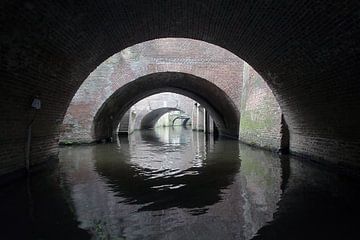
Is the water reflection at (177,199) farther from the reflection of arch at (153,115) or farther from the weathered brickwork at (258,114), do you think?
the reflection of arch at (153,115)

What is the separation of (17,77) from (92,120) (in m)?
8.88

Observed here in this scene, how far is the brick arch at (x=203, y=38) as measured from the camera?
4.91m

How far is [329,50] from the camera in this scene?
18.0ft

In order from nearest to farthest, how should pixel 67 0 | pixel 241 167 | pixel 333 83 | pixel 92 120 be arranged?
pixel 67 0 < pixel 333 83 < pixel 241 167 < pixel 92 120

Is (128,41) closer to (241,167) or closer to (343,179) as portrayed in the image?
(241,167)

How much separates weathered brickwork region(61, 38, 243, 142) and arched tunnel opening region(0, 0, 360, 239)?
4720 mm

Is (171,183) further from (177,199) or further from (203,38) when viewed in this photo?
(203,38)

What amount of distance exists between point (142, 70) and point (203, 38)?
6.12 meters

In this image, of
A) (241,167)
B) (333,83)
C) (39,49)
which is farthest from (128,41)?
(333,83)

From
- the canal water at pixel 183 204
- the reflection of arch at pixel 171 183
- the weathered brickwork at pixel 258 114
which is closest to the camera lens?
the canal water at pixel 183 204

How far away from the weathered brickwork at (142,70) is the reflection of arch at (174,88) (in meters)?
0.41

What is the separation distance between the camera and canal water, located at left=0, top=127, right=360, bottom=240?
3.47 metres

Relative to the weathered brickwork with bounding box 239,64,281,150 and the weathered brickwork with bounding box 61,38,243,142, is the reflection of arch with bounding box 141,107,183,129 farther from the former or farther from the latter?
the weathered brickwork with bounding box 239,64,281,150

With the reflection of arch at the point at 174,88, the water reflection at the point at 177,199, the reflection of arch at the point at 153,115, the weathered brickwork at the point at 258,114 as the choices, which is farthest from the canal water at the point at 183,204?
the reflection of arch at the point at 153,115
